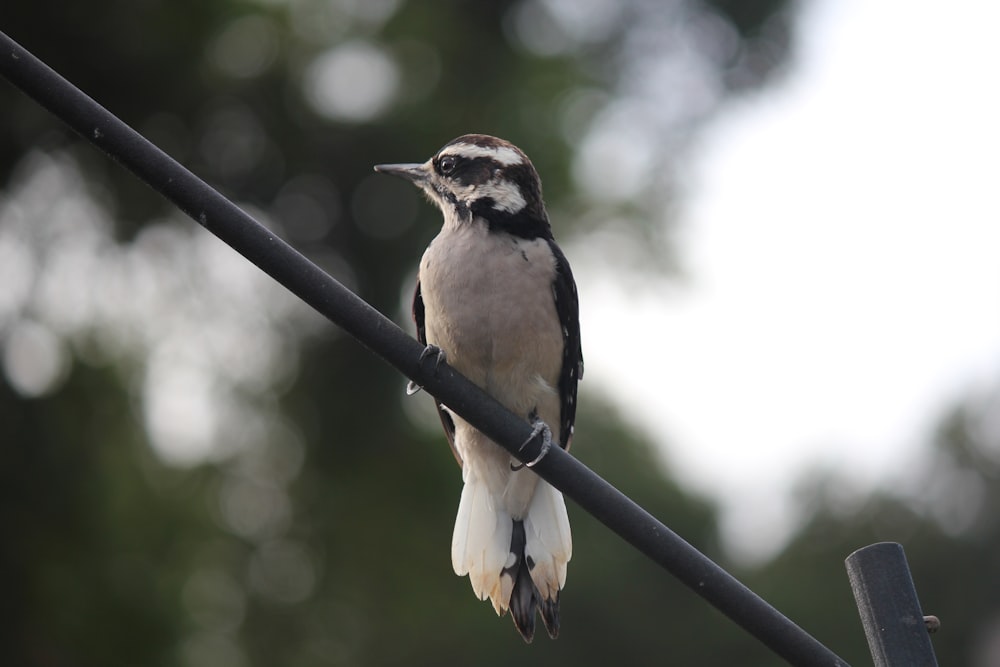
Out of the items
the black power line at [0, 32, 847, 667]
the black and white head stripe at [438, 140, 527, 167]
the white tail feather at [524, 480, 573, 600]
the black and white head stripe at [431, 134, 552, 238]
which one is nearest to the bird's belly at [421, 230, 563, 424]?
the black and white head stripe at [431, 134, 552, 238]

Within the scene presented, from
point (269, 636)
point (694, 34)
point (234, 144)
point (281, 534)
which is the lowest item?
point (269, 636)

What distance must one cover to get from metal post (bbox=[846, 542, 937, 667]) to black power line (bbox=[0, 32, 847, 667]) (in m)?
0.13

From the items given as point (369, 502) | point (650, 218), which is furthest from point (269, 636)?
point (650, 218)

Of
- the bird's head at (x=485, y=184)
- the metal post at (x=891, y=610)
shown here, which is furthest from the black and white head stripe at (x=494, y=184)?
the metal post at (x=891, y=610)

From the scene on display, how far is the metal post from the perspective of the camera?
2516 millimetres

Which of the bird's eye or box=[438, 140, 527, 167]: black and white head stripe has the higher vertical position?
box=[438, 140, 527, 167]: black and white head stripe

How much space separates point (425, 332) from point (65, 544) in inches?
259

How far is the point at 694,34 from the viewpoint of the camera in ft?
45.7

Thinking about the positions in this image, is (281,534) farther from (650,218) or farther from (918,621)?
(918,621)

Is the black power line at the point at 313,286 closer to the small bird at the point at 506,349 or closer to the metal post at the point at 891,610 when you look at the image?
the metal post at the point at 891,610

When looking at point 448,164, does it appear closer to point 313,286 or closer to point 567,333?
point 567,333

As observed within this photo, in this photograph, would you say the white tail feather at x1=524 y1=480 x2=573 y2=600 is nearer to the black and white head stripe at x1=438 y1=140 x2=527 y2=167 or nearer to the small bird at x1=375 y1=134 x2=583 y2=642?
the small bird at x1=375 y1=134 x2=583 y2=642

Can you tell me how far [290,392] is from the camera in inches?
471

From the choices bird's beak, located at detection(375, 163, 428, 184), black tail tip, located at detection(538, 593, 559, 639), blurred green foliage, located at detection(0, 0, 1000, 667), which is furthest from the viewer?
blurred green foliage, located at detection(0, 0, 1000, 667)
